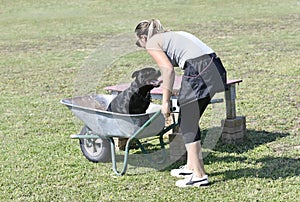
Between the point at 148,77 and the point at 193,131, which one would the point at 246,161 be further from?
the point at 148,77

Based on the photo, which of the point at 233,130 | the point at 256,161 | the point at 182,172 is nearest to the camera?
the point at 182,172

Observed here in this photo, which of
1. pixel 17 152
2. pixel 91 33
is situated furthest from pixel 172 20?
pixel 17 152

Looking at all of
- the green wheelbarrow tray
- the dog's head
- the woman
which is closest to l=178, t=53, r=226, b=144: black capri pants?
the woman

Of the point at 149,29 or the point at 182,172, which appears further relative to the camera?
the point at 182,172

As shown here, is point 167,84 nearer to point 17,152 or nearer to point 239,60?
point 17,152

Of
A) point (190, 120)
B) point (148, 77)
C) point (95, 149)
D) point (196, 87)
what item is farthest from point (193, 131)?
point (95, 149)

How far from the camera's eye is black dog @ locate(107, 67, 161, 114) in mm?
5973

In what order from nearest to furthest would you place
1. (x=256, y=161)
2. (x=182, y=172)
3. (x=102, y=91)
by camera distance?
(x=182, y=172) < (x=256, y=161) < (x=102, y=91)

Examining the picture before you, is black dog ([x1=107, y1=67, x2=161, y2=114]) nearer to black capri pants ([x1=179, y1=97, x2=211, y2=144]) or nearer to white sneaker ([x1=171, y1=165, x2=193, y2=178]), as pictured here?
black capri pants ([x1=179, y1=97, x2=211, y2=144])

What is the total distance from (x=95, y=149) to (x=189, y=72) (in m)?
1.45

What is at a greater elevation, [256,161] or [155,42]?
[155,42]

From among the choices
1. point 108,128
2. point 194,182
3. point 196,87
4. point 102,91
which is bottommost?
point 102,91

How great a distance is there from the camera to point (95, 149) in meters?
6.55

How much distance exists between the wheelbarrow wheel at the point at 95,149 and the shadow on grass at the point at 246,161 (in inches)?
9.6
